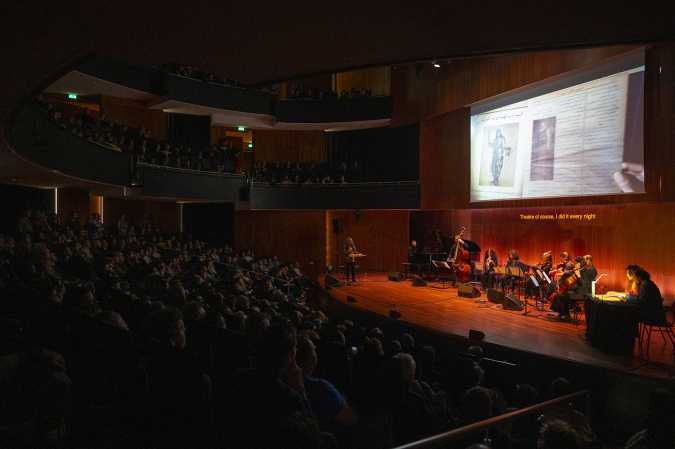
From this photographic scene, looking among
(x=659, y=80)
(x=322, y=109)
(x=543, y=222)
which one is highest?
(x=322, y=109)

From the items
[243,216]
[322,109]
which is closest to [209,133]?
[243,216]

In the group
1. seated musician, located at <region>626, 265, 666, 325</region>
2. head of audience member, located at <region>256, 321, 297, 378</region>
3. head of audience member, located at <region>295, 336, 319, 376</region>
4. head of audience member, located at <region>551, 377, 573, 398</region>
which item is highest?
head of audience member, located at <region>256, 321, 297, 378</region>

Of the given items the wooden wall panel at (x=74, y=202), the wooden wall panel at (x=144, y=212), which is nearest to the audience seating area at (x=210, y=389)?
the wooden wall panel at (x=74, y=202)

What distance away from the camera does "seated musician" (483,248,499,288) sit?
38.4 ft

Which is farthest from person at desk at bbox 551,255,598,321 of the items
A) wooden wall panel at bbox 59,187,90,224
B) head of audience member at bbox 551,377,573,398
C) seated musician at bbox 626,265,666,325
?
wooden wall panel at bbox 59,187,90,224

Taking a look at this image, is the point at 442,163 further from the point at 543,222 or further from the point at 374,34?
the point at 374,34

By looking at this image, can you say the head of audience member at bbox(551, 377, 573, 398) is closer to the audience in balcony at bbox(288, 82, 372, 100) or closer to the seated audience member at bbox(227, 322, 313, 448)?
the seated audience member at bbox(227, 322, 313, 448)

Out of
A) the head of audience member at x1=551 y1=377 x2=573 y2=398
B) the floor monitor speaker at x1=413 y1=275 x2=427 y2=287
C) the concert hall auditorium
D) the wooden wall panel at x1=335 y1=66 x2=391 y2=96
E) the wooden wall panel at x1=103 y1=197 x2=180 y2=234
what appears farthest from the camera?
the wooden wall panel at x1=103 y1=197 x2=180 y2=234

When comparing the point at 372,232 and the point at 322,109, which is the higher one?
the point at 322,109

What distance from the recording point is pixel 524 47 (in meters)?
2.73

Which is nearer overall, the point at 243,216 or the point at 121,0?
the point at 121,0

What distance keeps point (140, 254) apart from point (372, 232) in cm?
992

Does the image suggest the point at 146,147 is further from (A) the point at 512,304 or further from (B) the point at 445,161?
(A) the point at 512,304

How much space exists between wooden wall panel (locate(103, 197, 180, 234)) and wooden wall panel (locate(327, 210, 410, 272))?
21.5ft
